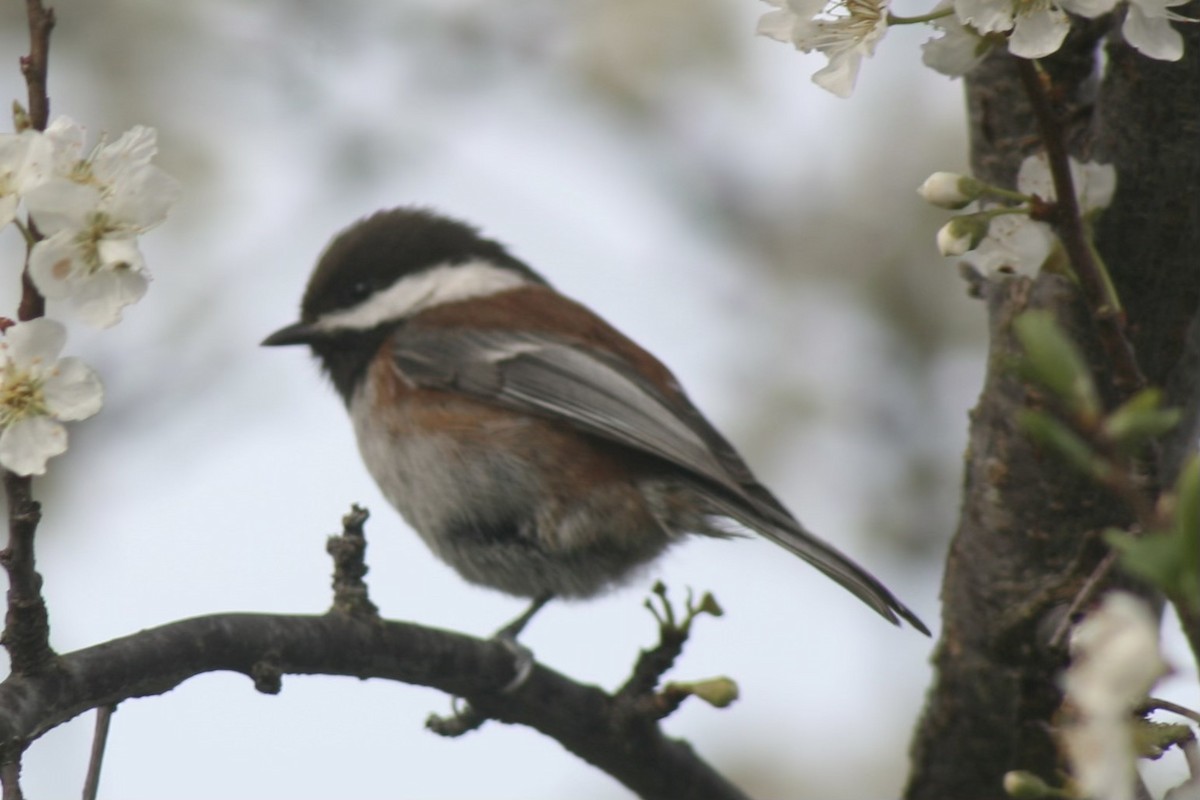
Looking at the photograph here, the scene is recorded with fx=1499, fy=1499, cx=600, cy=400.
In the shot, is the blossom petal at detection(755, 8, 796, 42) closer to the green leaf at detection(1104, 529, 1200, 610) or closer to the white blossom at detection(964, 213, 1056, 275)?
the white blossom at detection(964, 213, 1056, 275)

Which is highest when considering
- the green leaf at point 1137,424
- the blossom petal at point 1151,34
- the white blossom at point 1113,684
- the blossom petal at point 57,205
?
the blossom petal at point 1151,34

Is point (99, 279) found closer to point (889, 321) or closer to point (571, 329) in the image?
point (571, 329)

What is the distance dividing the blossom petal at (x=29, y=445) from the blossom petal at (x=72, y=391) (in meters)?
0.03

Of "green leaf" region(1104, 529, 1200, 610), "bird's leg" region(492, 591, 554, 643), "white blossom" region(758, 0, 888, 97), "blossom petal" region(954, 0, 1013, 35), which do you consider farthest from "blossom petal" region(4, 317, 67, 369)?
"bird's leg" region(492, 591, 554, 643)

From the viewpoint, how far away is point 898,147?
16.8 feet

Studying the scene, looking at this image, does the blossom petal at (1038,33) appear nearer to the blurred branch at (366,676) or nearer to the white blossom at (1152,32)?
the white blossom at (1152,32)

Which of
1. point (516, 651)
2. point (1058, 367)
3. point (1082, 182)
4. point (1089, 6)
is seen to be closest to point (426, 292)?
point (516, 651)

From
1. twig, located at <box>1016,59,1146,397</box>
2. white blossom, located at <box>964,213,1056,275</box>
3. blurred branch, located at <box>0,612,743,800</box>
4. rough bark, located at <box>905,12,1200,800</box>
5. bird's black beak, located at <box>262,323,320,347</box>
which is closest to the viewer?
twig, located at <box>1016,59,1146,397</box>

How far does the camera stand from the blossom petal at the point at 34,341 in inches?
61.6

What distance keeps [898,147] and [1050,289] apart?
103 inches

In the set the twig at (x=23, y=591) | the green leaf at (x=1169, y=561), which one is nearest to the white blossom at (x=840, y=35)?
the green leaf at (x=1169, y=561)

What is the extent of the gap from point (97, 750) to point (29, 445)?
1.33ft

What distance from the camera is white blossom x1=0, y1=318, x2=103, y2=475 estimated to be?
5.16ft

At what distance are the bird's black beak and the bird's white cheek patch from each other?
1.5 inches
